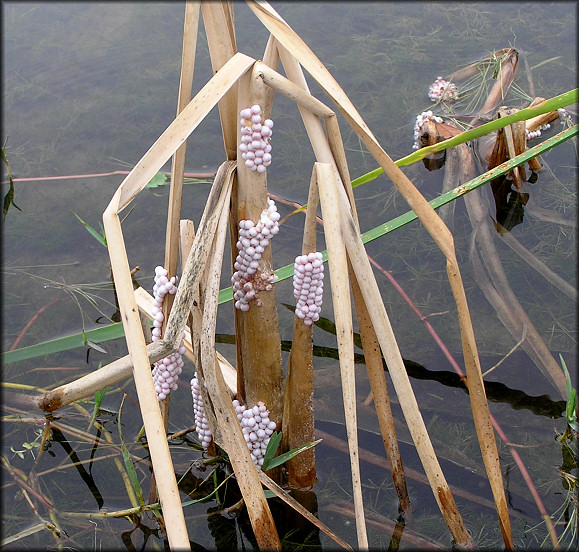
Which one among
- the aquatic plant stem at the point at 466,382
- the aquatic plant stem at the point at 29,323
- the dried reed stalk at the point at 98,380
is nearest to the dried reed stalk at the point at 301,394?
the dried reed stalk at the point at 98,380

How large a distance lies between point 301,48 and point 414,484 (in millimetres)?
1396

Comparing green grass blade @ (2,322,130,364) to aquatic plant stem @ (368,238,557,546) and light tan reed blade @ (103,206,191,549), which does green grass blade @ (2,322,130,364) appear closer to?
light tan reed blade @ (103,206,191,549)

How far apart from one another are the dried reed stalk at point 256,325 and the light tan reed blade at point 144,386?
0.35m

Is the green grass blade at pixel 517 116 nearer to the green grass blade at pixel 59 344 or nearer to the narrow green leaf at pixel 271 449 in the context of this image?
the narrow green leaf at pixel 271 449

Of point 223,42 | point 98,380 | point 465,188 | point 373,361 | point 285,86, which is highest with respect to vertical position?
point 223,42

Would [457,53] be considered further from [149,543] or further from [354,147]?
[149,543]

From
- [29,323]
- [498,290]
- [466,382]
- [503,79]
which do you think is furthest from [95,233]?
[503,79]

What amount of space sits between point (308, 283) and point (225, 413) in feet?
1.21

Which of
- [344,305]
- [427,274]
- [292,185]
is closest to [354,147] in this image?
[292,185]

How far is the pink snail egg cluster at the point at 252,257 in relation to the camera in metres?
1.42

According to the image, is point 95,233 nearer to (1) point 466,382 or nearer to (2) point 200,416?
(2) point 200,416

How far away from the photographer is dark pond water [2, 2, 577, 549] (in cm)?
197

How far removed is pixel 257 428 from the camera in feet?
5.64

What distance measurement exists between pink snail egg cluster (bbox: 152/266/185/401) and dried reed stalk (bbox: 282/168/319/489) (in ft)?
0.98
